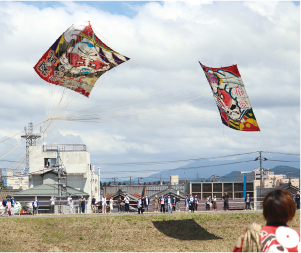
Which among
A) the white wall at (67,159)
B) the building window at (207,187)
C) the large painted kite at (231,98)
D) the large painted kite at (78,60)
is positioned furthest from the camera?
the white wall at (67,159)

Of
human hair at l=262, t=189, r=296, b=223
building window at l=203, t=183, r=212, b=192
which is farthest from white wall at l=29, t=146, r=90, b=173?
human hair at l=262, t=189, r=296, b=223

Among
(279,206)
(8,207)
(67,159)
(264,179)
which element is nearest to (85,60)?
(8,207)

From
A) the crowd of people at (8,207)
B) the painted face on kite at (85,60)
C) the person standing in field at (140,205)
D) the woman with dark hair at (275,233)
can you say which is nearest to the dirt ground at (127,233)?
the person standing in field at (140,205)

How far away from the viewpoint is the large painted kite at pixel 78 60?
76.4ft

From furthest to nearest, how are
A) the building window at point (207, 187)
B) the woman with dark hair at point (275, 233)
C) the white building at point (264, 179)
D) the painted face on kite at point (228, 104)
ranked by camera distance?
1. the white building at point (264, 179)
2. the building window at point (207, 187)
3. the painted face on kite at point (228, 104)
4. the woman with dark hair at point (275, 233)

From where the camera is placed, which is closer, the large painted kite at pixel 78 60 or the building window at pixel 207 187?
the large painted kite at pixel 78 60

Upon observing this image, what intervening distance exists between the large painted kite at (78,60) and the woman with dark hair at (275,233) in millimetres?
20692

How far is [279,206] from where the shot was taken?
4129mm

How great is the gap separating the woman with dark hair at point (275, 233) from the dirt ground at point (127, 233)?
21835 millimetres

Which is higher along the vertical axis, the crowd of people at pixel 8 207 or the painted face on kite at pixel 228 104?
the painted face on kite at pixel 228 104

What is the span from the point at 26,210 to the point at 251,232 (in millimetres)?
36106

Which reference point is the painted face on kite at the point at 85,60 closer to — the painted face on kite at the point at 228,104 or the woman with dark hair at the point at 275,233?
the painted face on kite at the point at 228,104

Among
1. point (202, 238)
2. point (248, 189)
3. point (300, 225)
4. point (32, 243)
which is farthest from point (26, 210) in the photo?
point (248, 189)

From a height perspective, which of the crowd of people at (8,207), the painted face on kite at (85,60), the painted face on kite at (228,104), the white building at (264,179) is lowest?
the white building at (264,179)
